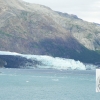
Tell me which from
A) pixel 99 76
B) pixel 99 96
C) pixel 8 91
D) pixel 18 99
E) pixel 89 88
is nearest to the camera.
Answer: pixel 99 76

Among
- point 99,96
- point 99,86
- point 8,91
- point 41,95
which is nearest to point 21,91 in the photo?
point 8,91

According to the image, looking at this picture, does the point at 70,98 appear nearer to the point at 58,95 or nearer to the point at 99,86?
the point at 58,95

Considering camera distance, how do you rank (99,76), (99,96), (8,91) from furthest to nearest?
(8,91)
(99,96)
(99,76)

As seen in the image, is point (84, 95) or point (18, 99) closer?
point (18, 99)

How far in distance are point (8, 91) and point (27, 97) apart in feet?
37.6

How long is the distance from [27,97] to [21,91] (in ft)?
38.2

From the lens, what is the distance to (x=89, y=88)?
4355 inches

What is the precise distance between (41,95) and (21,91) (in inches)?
353

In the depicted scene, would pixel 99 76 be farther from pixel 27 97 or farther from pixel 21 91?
pixel 21 91

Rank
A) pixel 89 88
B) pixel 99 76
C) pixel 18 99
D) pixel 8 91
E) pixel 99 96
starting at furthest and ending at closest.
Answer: pixel 89 88 → pixel 8 91 → pixel 99 96 → pixel 18 99 → pixel 99 76

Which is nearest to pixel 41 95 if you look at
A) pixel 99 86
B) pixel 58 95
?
pixel 58 95

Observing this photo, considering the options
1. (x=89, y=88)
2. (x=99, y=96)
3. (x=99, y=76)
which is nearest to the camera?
(x=99, y=76)

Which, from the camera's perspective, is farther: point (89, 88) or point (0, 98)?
point (89, 88)

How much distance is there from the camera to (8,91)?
9894 centimetres
